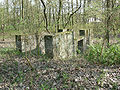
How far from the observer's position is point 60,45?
22.4ft

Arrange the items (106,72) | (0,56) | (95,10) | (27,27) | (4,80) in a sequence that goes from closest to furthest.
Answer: (4,80)
(106,72)
(95,10)
(27,27)
(0,56)

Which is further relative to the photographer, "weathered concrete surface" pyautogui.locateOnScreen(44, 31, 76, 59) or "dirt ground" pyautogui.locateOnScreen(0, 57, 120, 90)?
"weathered concrete surface" pyautogui.locateOnScreen(44, 31, 76, 59)

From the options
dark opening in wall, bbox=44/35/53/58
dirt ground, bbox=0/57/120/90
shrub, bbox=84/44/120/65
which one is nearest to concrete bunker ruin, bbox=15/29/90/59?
dark opening in wall, bbox=44/35/53/58

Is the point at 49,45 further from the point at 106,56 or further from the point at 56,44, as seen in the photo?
the point at 106,56

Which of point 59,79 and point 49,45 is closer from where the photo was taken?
point 59,79

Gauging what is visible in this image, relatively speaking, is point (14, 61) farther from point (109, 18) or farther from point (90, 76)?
point (109, 18)

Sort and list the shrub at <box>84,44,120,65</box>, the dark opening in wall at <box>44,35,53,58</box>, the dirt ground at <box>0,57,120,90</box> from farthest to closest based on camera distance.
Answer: the dark opening in wall at <box>44,35,53,58</box>
the shrub at <box>84,44,120,65</box>
the dirt ground at <box>0,57,120,90</box>

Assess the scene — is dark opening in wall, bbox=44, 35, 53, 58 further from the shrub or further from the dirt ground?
the shrub

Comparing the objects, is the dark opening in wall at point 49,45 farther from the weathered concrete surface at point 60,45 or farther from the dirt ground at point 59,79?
the dirt ground at point 59,79

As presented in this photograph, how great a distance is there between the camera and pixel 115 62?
5578 millimetres

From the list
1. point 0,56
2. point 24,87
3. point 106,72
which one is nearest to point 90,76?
point 106,72

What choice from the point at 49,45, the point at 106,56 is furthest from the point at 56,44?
the point at 106,56

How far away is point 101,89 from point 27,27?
3.90 metres

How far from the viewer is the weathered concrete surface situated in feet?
20.9
